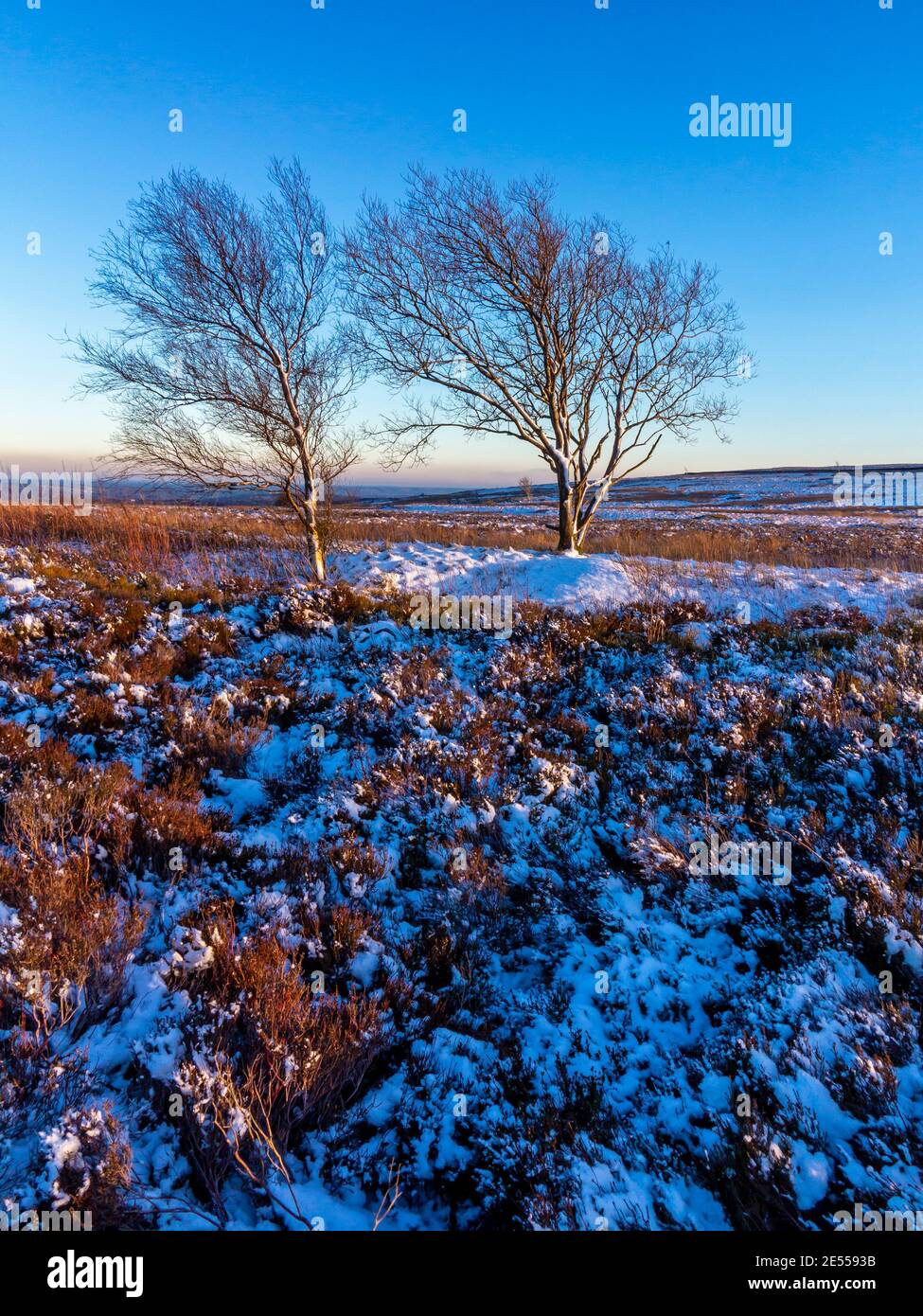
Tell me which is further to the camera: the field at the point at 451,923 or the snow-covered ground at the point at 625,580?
the snow-covered ground at the point at 625,580

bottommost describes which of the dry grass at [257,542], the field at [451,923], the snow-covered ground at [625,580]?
the field at [451,923]

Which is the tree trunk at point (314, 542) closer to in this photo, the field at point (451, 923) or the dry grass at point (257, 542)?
the dry grass at point (257, 542)

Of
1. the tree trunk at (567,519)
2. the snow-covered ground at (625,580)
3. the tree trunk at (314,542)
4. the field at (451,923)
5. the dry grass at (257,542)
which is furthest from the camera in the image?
the tree trunk at (567,519)

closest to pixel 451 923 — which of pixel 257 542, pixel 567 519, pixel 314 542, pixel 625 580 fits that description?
pixel 314 542

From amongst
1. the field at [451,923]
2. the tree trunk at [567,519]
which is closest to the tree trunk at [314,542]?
the field at [451,923]

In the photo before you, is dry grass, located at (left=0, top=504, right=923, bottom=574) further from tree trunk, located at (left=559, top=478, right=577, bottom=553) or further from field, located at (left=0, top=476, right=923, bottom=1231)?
field, located at (left=0, top=476, right=923, bottom=1231)

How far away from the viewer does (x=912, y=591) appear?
39.3 ft

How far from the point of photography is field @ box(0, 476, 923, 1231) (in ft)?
8.50

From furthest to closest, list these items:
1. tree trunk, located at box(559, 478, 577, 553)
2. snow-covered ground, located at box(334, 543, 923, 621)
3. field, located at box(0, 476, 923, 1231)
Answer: tree trunk, located at box(559, 478, 577, 553) → snow-covered ground, located at box(334, 543, 923, 621) → field, located at box(0, 476, 923, 1231)

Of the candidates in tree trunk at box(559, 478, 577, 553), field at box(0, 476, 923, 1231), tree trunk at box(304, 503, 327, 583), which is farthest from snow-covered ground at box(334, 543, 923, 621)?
field at box(0, 476, 923, 1231)

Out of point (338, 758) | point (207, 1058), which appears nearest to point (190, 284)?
point (338, 758)

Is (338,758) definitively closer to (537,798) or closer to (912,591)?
(537,798)

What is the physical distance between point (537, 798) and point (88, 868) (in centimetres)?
390

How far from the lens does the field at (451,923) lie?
2.59 metres
